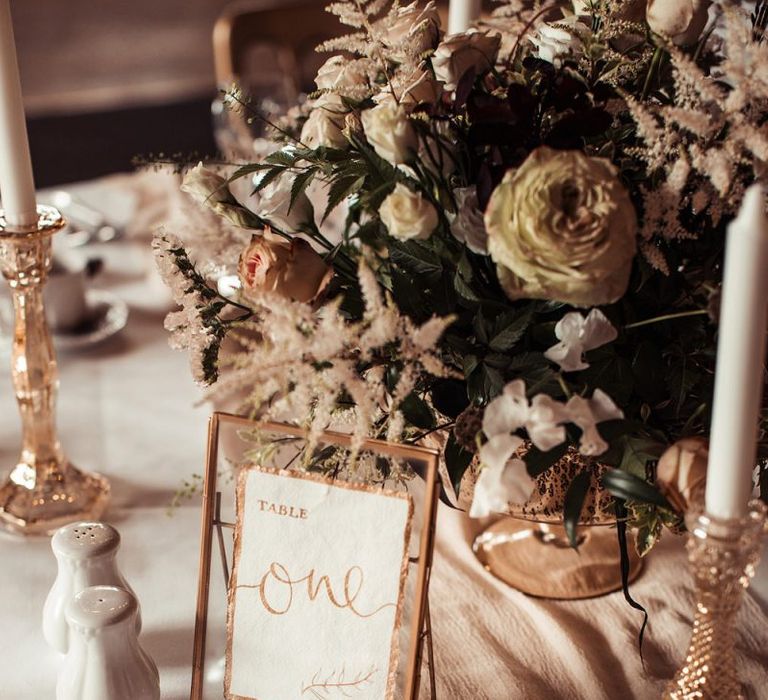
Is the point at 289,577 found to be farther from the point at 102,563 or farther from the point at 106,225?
the point at 106,225

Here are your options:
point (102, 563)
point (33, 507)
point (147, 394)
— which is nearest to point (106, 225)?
point (147, 394)

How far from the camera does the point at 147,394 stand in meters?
1.31

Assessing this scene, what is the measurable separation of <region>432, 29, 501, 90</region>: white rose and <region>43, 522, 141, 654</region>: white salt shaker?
456 mm

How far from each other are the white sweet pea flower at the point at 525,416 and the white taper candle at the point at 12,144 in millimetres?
549

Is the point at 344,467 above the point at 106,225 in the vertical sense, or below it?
below

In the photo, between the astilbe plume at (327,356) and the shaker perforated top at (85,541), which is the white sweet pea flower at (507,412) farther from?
the shaker perforated top at (85,541)

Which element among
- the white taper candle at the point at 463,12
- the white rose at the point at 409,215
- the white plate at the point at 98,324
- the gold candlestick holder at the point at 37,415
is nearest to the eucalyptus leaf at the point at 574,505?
the white rose at the point at 409,215

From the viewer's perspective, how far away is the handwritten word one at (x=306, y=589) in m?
0.69

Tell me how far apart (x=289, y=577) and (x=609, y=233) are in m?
0.33

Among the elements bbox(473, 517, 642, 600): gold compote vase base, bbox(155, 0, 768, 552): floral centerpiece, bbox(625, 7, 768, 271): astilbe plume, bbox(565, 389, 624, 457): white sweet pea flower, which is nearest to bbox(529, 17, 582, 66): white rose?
bbox(155, 0, 768, 552): floral centerpiece

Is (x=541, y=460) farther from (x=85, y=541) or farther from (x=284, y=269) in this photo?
(x=85, y=541)

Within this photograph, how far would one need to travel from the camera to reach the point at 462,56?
2.38 ft

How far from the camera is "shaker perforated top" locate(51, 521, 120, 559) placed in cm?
81

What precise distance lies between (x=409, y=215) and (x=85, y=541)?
0.40 m
